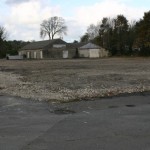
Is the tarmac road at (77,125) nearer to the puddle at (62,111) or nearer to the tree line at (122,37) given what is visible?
the puddle at (62,111)

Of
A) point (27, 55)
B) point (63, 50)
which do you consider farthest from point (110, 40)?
point (27, 55)

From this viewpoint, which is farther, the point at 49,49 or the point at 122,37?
the point at 49,49

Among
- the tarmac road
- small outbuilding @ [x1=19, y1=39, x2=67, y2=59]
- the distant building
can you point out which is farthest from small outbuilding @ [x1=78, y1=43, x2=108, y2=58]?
the tarmac road

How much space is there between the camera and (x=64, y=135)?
9.30 meters

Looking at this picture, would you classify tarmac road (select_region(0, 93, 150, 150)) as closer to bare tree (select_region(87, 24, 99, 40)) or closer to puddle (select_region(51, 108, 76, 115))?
puddle (select_region(51, 108, 76, 115))

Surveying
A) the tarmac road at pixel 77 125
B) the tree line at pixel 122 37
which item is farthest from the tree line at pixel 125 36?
the tarmac road at pixel 77 125

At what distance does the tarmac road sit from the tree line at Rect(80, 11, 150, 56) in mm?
77475

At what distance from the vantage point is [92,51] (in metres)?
127

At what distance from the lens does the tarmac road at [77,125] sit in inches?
330

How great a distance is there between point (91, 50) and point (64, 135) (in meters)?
117

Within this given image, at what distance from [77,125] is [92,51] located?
116498 millimetres

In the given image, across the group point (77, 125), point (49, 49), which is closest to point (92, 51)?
point (49, 49)

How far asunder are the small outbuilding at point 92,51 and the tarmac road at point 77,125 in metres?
106

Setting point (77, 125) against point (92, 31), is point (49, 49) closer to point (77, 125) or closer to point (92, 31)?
point (92, 31)
